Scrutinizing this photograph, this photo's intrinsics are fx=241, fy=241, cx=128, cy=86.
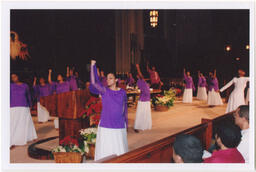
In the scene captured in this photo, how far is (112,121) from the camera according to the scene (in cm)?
415

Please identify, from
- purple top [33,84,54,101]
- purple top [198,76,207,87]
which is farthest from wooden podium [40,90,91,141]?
purple top [198,76,207,87]

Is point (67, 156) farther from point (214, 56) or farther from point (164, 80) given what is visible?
point (214, 56)

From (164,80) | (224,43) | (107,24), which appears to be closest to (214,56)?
(224,43)

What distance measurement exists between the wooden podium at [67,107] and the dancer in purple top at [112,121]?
104cm

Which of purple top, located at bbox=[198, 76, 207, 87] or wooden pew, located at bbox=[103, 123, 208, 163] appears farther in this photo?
purple top, located at bbox=[198, 76, 207, 87]

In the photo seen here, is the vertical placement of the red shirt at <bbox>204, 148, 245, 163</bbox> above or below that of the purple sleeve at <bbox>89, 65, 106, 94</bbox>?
below

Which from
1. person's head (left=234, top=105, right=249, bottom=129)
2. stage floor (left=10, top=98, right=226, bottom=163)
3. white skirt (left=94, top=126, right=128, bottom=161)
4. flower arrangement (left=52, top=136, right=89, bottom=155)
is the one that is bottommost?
stage floor (left=10, top=98, right=226, bottom=163)

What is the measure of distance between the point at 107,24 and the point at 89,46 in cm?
279

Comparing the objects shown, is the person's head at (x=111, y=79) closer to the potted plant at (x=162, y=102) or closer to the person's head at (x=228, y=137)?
the person's head at (x=228, y=137)

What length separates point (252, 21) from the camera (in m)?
4.43

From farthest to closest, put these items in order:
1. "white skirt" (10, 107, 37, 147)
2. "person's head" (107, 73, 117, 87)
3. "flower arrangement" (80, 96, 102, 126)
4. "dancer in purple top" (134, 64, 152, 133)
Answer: "dancer in purple top" (134, 64, 152, 133)
"white skirt" (10, 107, 37, 147)
"flower arrangement" (80, 96, 102, 126)
"person's head" (107, 73, 117, 87)

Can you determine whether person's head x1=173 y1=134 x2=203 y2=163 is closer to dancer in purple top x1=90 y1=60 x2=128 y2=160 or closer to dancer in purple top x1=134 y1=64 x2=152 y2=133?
dancer in purple top x1=90 y1=60 x2=128 y2=160

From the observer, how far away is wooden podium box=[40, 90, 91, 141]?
4.98 metres

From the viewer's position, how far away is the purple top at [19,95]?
6094mm
